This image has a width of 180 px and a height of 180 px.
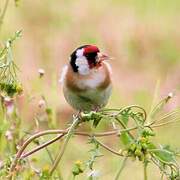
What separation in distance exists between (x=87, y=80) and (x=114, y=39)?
14.4 ft

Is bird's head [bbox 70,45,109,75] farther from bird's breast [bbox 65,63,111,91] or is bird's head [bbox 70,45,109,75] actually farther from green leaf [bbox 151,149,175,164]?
green leaf [bbox 151,149,175,164]

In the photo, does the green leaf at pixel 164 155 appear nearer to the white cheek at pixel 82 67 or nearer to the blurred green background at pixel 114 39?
the white cheek at pixel 82 67

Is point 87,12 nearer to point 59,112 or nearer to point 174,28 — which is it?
point 174,28

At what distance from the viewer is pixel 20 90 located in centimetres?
223

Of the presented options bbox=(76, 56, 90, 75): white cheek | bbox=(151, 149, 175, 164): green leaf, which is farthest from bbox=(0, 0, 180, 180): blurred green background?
bbox=(151, 149, 175, 164): green leaf

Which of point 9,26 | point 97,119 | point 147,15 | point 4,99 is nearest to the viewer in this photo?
point 97,119

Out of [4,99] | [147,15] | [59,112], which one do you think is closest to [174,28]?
[147,15]

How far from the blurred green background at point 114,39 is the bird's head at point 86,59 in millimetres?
2725

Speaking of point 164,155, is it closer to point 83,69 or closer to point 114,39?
point 83,69

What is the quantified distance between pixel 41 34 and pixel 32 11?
23.8 inches

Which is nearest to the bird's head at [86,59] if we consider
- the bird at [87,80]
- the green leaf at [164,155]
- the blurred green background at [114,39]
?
the bird at [87,80]

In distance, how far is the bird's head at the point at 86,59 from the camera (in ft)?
9.70

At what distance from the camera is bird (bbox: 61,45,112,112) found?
9.48ft

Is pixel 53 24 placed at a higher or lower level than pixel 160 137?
higher
